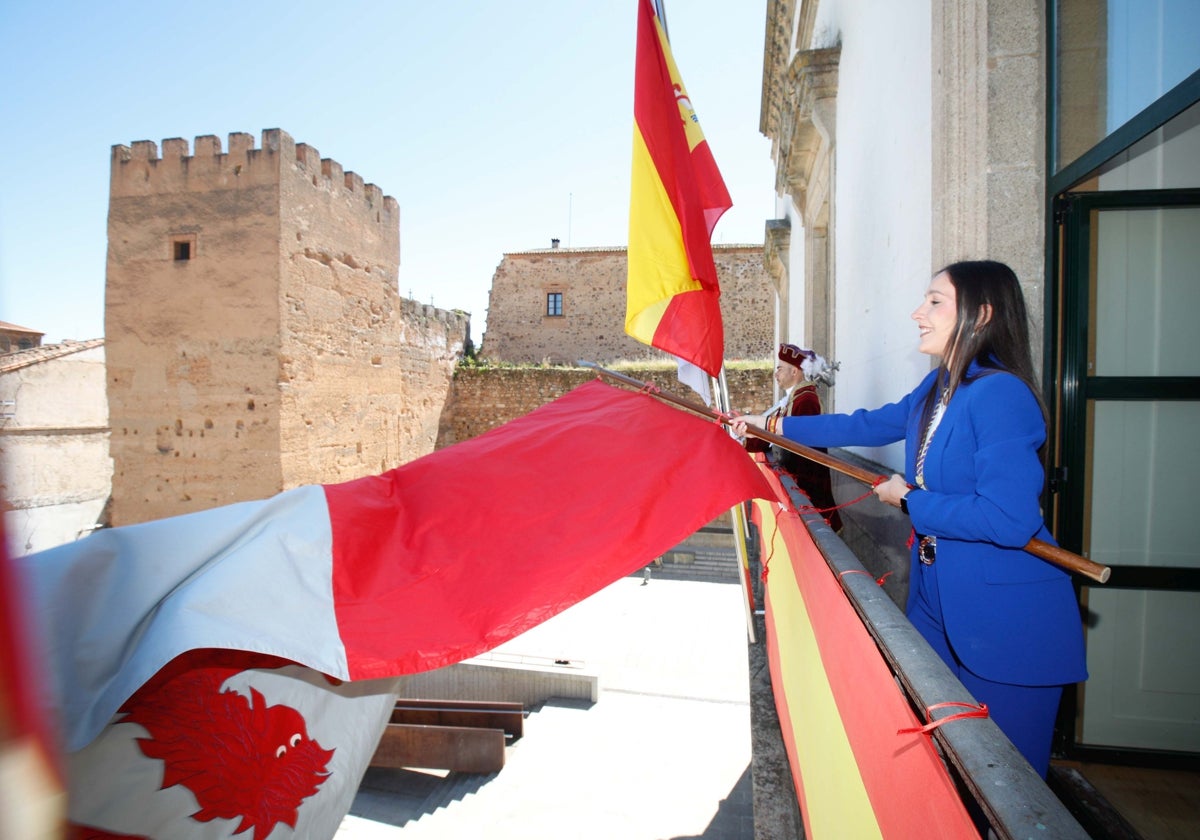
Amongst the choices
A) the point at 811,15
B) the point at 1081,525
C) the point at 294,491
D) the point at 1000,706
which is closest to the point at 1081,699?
the point at 1081,525

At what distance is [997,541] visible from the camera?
4.61ft

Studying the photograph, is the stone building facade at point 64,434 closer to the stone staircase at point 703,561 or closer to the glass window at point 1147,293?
the stone staircase at point 703,561

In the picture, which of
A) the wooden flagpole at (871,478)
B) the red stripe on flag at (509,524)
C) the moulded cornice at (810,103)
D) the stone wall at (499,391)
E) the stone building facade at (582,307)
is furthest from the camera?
the stone building facade at (582,307)

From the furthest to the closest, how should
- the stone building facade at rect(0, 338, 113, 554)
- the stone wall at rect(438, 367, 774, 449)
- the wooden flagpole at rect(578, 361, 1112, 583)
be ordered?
the stone wall at rect(438, 367, 774, 449) → the stone building facade at rect(0, 338, 113, 554) → the wooden flagpole at rect(578, 361, 1112, 583)

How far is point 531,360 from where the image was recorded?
2631 centimetres

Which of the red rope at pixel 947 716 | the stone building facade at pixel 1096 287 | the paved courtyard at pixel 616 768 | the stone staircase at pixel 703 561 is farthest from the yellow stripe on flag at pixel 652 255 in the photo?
the stone staircase at pixel 703 561

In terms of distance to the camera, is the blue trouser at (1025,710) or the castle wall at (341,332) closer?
the blue trouser at (1025,710)

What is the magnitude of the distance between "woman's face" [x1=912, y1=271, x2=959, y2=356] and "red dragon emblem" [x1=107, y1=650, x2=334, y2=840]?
1.95 metres

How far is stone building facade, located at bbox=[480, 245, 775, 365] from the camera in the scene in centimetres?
2464

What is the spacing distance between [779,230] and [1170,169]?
6.29m

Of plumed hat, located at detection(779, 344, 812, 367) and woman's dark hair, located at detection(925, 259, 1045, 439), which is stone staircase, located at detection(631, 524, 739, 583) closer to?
plumed hat, located at detection(779, 344, 812, 367)

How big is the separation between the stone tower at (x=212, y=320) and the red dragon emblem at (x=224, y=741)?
32.8ft

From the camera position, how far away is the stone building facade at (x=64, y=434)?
13.2 m

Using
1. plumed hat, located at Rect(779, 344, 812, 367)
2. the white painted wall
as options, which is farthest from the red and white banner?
plumed hat, located at Rect(779, 344, 812, 367)
